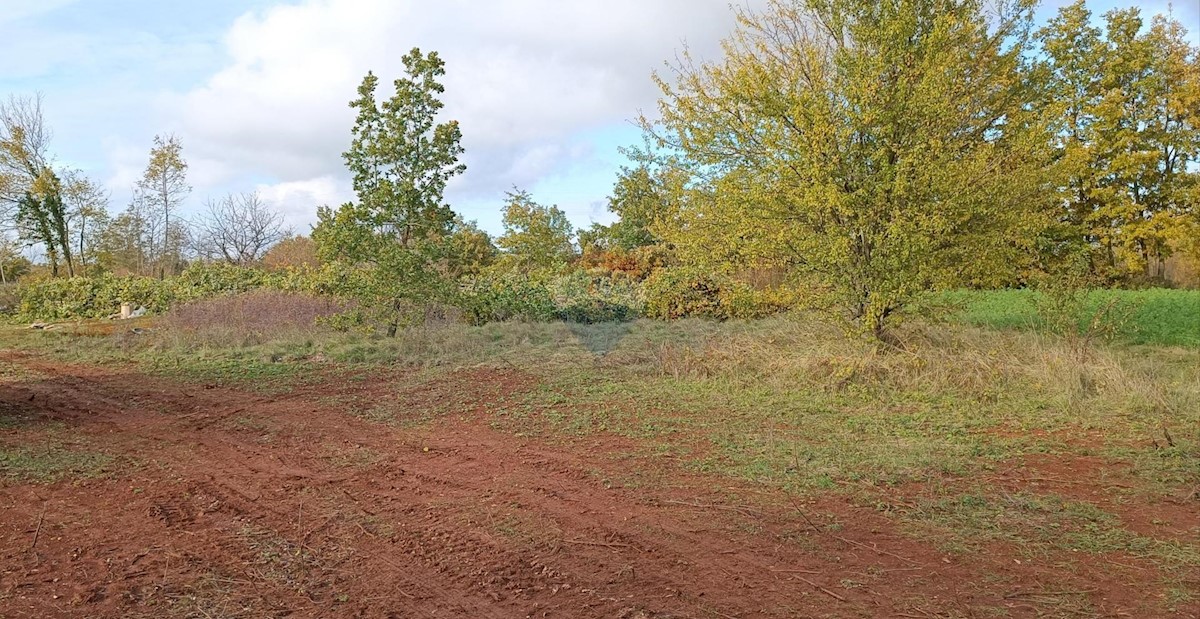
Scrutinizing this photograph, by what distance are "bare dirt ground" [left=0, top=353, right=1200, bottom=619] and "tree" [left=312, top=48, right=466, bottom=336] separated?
6332 mm

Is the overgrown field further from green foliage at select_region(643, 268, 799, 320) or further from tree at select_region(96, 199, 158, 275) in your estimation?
tree at select_region(96, 199, 158, 275)

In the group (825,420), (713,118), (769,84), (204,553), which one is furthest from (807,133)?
(204,553)

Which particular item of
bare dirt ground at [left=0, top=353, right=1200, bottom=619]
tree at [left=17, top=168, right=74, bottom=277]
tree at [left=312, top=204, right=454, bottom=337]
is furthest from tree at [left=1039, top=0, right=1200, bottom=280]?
tree at [left=17, top=168, right=74, bottom=277]

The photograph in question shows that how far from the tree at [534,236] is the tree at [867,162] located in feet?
56.0

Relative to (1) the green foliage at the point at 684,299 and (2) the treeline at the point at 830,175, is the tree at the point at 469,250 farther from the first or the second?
(1) the green foliage at the point at 684,299

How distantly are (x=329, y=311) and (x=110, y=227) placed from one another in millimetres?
18761

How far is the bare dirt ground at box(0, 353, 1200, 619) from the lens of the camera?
3666 mm

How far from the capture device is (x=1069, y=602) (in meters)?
3.62

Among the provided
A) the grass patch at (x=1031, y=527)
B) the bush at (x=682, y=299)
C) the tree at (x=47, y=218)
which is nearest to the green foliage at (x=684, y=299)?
the bush at (x=682, y=299)

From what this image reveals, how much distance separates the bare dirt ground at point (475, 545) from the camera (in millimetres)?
3666

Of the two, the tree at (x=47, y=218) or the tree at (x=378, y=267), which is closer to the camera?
the tree at (x=378, y=267)

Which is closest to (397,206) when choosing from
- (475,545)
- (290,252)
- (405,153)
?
(405,153)

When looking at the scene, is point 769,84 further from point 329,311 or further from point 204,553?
point 329,311

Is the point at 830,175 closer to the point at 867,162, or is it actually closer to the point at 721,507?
the point at 867,162
